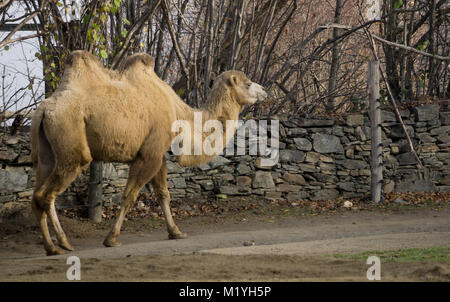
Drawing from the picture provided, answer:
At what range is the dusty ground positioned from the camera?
4.67 m

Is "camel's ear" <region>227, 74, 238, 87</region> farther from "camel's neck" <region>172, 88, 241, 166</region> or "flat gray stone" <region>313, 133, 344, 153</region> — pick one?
"flat gray stone" <region>313, 133, 344, 153</region>

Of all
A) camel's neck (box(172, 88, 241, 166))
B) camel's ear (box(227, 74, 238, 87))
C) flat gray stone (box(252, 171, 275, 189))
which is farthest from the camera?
flat gray stone (box(252, 171, 275, 189))

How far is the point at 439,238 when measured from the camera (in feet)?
22.7

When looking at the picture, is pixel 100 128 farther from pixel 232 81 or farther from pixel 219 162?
pixel 219 162

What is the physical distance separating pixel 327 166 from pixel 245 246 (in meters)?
6.09

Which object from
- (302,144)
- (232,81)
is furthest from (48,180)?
(302,144)

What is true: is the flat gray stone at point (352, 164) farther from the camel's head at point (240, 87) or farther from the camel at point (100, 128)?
the camel at point (100, 128)

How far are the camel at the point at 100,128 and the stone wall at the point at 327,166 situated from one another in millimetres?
4061

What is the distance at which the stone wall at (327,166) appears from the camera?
11.9 m

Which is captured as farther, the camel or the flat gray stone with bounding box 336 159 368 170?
the flat gray stone with bounding box 336 159 368 170

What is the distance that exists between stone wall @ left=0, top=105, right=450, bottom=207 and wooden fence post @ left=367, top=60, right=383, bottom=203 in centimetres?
70

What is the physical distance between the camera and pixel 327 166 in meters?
12.7

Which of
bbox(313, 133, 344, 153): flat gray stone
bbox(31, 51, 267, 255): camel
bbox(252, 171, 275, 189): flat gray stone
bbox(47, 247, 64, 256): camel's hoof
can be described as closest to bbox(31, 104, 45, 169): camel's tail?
bbox(31, 51, 267, 255): camel
